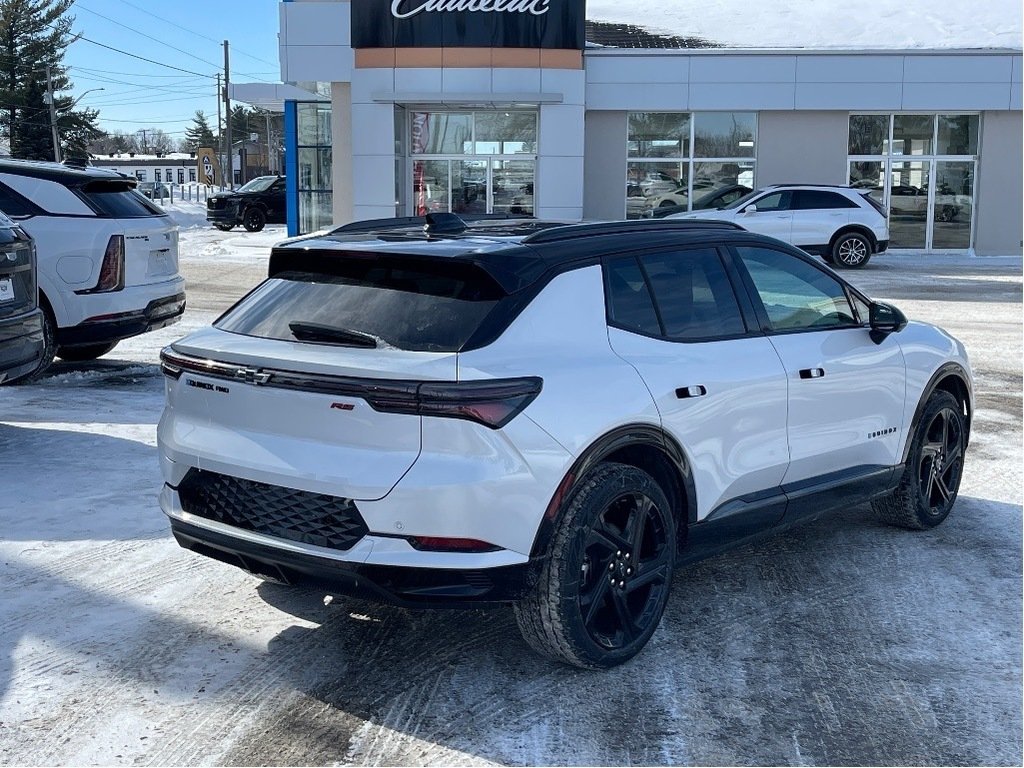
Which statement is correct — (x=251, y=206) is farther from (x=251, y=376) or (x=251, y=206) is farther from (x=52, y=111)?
(x=52, y=111)

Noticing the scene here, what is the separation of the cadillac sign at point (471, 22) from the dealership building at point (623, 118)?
1.2 inches

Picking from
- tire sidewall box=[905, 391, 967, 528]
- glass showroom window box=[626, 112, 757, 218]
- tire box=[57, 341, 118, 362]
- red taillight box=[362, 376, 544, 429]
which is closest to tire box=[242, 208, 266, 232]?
glass showroom window box=[626, 112, 757, 218]

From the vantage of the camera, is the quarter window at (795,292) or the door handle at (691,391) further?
the quarter window at (795,292)

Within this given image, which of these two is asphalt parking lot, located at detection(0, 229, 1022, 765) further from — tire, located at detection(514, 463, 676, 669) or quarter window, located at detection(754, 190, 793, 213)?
quarter window, located at detection(754, 190, 793, 213)

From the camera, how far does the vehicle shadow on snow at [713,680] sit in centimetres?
378

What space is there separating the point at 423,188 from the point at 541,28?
467cm

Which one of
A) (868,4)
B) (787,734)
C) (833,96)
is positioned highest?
(868,4)

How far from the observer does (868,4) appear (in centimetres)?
3002

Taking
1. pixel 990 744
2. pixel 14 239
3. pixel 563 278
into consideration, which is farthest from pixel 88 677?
pixel 14 239

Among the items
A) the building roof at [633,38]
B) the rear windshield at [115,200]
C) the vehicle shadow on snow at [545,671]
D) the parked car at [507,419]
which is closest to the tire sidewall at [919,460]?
the vehicle shadow on snow at [545,671]

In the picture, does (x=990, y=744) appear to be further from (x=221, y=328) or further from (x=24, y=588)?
(x=24, y=588)

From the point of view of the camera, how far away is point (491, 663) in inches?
175

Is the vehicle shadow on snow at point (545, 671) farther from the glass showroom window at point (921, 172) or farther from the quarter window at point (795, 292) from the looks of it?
the glass showroom window at point (921, 172)

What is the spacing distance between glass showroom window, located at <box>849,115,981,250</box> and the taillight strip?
24.5m
